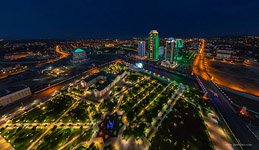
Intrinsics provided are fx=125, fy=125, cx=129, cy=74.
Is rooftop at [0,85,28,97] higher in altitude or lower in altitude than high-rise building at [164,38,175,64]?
lower

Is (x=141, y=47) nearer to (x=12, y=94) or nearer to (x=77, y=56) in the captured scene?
(x=77, y=56)

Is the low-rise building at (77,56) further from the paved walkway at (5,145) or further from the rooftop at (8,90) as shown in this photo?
the paved walkway at (5,145)

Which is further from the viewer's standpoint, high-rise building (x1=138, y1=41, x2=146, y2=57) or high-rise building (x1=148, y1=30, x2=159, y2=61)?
high-rise building (x1=138, y1=41, x2=146, y2=57)

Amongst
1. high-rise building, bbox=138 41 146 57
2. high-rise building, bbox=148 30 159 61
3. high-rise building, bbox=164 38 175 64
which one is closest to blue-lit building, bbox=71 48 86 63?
high-rise building, bbox=138 41 146 57

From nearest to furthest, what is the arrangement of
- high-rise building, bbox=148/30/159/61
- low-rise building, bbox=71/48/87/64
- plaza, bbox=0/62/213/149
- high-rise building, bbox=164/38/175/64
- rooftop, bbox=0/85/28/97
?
plaza, bbox=0/62/213/149, rooftop, bbox=0/85/28/97, high-rise building, bbox=164/38/175/64, high-rise building, bbox=148/30/159/61, low-rise building, bbox=71/48/87/64

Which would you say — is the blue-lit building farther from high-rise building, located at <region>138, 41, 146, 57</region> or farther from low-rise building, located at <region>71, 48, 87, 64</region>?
high-rise building, located at <region>138, 41, 146, 57</region>

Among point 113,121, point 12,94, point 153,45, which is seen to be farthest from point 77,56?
point 113,121

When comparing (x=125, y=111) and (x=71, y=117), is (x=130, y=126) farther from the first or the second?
(x=71, y=117)

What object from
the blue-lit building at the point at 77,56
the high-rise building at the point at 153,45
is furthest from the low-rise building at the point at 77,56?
the high-rise building at the point at 153,45

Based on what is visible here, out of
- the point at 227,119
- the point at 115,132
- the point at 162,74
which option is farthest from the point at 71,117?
the point at 162,74
